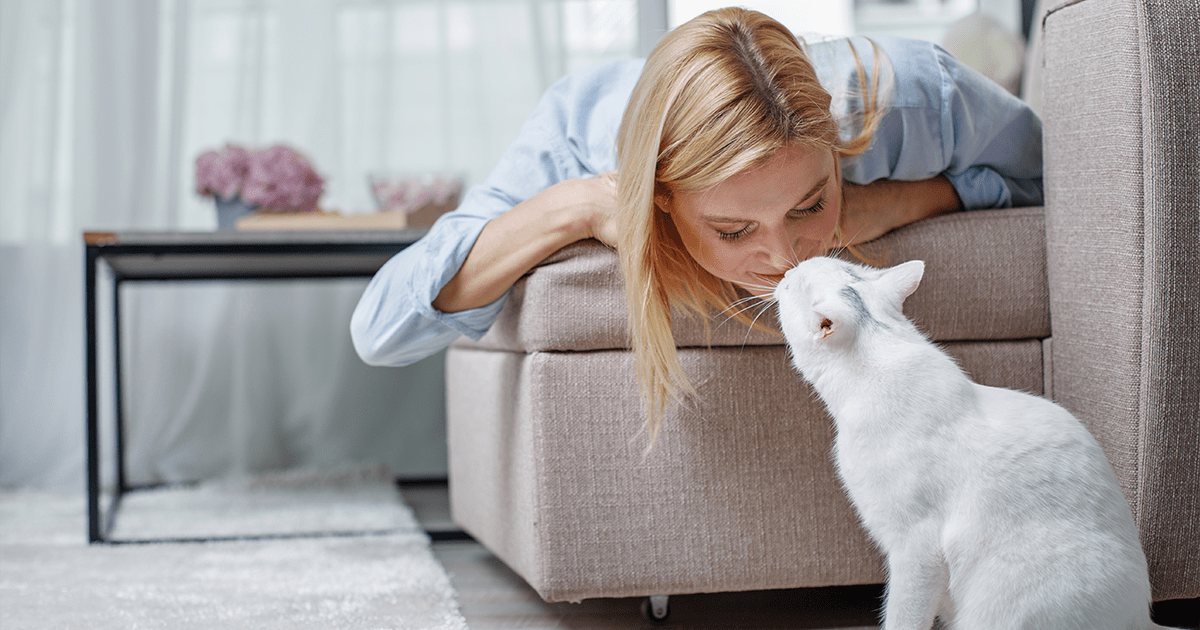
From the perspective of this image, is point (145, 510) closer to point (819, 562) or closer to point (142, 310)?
point (142, 310)

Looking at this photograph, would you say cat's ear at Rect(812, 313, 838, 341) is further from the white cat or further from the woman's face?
the woman's face

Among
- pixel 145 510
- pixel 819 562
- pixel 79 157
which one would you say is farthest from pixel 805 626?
pixel 79 157

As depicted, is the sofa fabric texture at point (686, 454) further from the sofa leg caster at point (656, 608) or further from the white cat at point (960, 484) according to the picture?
the white cat at point (960, 484)

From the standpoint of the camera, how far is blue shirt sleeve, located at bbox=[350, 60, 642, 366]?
3.15 feet

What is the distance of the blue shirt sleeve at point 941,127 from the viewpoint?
0.91 metres

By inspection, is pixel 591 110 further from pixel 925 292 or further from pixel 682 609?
pixel 682 609

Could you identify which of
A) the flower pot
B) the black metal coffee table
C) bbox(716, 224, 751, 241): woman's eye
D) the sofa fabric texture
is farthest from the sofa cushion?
the flower pot

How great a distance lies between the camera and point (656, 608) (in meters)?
0.93

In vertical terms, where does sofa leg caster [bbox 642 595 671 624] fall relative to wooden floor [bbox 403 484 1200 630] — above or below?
above

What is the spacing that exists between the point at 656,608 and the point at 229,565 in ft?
2.12

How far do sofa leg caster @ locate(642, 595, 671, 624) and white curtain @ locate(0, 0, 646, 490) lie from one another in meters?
1.22

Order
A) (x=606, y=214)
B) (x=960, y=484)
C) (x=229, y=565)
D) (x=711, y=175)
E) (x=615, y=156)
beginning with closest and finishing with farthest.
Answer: (x=960, y=484), (x=711, y=175), (x=606, y=214), (x=615, y=156), (x=229, y=565)

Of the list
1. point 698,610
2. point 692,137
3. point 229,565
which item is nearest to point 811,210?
point 692,137

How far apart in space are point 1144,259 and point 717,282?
0.41m
